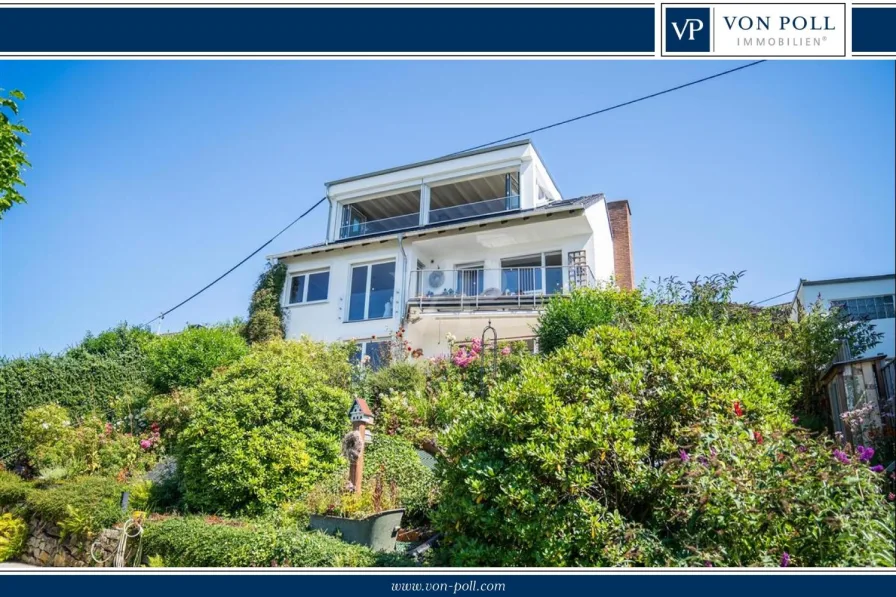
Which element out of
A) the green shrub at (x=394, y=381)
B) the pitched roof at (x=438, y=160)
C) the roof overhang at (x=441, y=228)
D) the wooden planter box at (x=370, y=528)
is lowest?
the wooden planter box at (x=370, y=528)

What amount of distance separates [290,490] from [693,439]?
6.06 metres

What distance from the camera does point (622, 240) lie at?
21766mm

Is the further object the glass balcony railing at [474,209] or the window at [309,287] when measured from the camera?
the window at [309,287]

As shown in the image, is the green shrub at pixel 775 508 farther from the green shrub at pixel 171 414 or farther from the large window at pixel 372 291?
the large window at pixel 372 291

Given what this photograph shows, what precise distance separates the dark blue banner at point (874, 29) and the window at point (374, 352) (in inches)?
Result: 516

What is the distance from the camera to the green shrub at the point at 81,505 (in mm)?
8672

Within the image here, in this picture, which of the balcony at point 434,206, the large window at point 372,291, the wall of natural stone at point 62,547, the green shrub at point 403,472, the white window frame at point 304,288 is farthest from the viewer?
the balcony at point 434,206

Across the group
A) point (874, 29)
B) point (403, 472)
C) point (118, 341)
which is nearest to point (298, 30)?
point (874, 29)

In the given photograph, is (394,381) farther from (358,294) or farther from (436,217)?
(436,217)

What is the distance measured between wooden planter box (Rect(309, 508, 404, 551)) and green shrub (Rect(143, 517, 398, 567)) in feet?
0.71

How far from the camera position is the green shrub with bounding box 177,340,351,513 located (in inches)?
343

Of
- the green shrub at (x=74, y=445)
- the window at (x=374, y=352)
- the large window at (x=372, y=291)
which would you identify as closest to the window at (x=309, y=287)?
the large window at (x=372, y=291)

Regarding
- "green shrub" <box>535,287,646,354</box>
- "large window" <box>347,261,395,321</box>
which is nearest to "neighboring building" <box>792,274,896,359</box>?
"green shrub" <box>535,287,646,354</box>

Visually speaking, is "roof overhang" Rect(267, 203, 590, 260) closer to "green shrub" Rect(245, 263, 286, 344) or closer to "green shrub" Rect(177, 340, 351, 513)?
"green shrub" Rect(245, 263, 286, 344)
